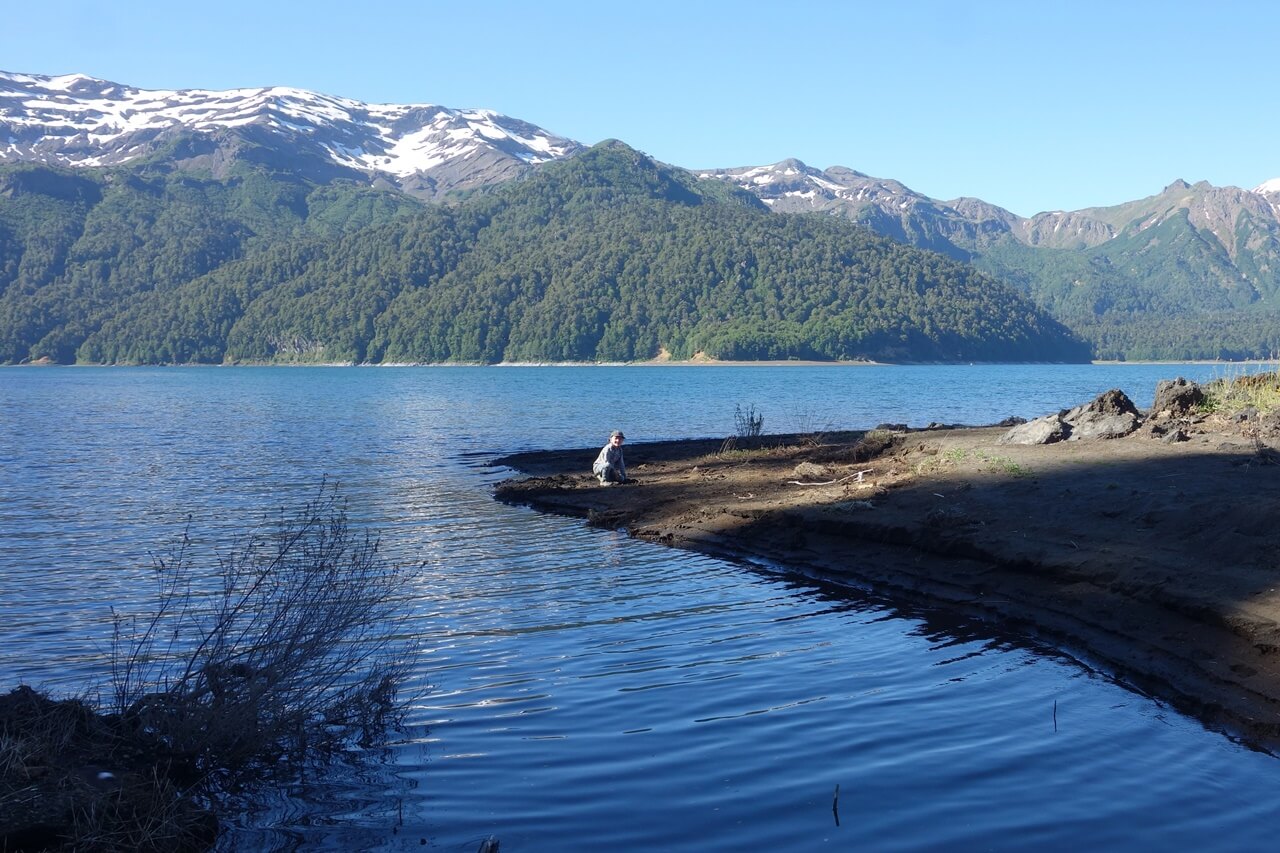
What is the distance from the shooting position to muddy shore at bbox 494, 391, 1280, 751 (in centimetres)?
1157

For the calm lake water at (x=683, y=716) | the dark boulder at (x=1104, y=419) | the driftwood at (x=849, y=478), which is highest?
the dark boulder at (x=1104, y=419)

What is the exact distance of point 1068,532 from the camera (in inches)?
619

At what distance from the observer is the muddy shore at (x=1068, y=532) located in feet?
38.0

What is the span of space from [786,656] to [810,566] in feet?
16.9

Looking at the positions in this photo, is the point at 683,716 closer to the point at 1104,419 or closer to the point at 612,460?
the point at 1104,419

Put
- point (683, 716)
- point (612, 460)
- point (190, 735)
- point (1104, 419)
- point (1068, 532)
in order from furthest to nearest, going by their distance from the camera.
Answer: point (612, 460), point (1104, 419), point (1068, 532), point (683, 716), point (190, 735)

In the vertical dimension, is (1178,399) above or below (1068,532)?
above

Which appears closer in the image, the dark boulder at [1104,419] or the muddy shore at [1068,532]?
the muddy shore at [1068,532]

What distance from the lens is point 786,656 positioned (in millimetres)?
12680

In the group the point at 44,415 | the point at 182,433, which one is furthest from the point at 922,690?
the point at 44,415

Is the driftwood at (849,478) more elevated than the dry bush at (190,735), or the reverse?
the driftwood at (849,478)

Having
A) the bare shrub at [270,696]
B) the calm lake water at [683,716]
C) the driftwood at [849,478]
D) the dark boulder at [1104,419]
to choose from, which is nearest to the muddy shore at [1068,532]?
the driftwood at [849,478]

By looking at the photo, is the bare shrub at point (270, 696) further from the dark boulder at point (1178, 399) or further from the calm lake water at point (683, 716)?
the dark boulder at point (1178, 399)

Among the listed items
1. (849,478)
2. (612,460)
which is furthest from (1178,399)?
(612,460)
